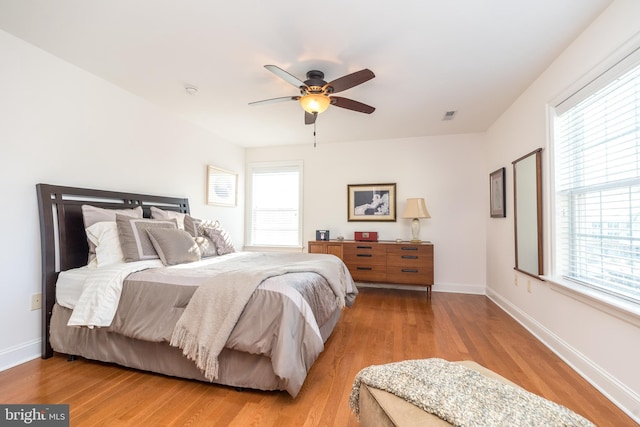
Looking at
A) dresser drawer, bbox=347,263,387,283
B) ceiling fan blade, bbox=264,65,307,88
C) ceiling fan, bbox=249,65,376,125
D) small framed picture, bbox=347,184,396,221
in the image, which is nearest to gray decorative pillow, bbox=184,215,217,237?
ceiling fan, bbox=249,65,376,125

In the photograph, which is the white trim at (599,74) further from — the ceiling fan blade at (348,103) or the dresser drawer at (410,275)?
the dresser drawer at (410,275)

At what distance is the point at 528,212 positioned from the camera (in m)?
2.87

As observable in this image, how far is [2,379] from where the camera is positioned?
6.27 ft

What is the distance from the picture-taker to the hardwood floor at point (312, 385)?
1.57 meters

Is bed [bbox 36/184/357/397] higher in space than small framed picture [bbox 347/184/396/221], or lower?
lower

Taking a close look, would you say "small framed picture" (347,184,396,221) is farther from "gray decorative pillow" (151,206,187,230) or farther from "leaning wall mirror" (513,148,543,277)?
"gray decorative pillow" (151,206,187,230)

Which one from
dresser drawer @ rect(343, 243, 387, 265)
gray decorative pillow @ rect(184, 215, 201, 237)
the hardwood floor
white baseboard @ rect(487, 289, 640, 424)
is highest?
gray decorative pillow @ rect(184, 215, 201, 237)

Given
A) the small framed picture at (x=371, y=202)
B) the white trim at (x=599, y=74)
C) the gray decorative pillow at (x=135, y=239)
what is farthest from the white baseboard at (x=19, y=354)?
the white trim at (x=599, y=74)

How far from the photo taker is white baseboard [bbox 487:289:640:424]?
63.2 inches

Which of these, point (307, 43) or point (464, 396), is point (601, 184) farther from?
point (307, 43)

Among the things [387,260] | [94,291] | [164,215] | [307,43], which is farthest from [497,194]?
[94,291]

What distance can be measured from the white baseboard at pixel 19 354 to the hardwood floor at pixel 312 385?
0.06m

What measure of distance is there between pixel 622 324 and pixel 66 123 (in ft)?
14.4

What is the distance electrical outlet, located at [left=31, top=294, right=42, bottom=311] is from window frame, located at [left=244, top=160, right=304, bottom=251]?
3191 millimetres
